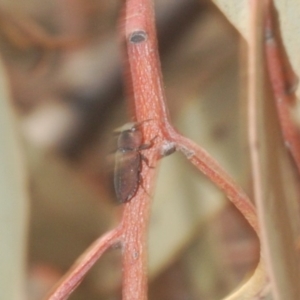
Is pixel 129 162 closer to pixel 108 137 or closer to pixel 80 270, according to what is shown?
pixel 80 270

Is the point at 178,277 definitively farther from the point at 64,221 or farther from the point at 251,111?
the point at 251,111

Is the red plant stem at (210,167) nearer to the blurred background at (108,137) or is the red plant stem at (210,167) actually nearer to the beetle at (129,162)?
the beetle at (129,162)

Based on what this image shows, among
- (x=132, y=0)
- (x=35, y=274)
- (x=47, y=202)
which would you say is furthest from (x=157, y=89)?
(x=35, y=274)

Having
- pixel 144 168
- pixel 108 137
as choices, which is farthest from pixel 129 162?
pixel 108 137

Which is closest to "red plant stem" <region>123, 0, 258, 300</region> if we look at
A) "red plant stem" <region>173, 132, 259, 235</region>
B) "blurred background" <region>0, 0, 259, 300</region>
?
"red plant stem" <region>173, 132, 259, 235</region>

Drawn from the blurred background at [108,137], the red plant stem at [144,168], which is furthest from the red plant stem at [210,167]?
the blurred background at [108,137]

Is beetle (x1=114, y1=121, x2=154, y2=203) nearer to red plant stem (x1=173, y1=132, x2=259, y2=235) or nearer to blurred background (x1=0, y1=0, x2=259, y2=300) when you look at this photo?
red plant stem (x1=173, y1=132, x2=259, y2=235)
